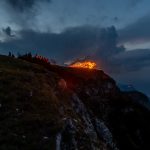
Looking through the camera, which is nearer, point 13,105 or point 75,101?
point 13,105

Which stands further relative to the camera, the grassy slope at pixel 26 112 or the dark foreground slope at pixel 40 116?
the dark foreground slope at pixel 40 116

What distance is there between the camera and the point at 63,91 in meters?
52.1

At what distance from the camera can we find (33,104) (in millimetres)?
36438

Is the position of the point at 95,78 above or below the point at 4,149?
above

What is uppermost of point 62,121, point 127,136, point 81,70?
point 81,70

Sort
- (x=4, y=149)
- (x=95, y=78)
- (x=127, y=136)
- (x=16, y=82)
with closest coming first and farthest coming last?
(x=4, y=149) → (x=16, y=82) → (x=127, y=136) → (x=95, y=78)

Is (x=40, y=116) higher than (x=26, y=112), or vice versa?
(x=26, y=112)

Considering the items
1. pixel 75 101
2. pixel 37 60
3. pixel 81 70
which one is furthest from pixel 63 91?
pixel 81 70

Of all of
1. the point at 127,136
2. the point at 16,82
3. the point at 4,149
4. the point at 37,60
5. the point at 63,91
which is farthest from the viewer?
the point at 127,136

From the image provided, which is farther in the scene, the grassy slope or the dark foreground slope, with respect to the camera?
the dark foreground slope

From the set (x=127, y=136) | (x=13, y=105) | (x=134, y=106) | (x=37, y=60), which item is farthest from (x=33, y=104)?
(x=134, y=106)

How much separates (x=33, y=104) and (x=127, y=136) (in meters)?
59.3

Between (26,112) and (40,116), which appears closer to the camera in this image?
(40,116)

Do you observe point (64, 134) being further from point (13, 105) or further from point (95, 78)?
point (95, 78)
